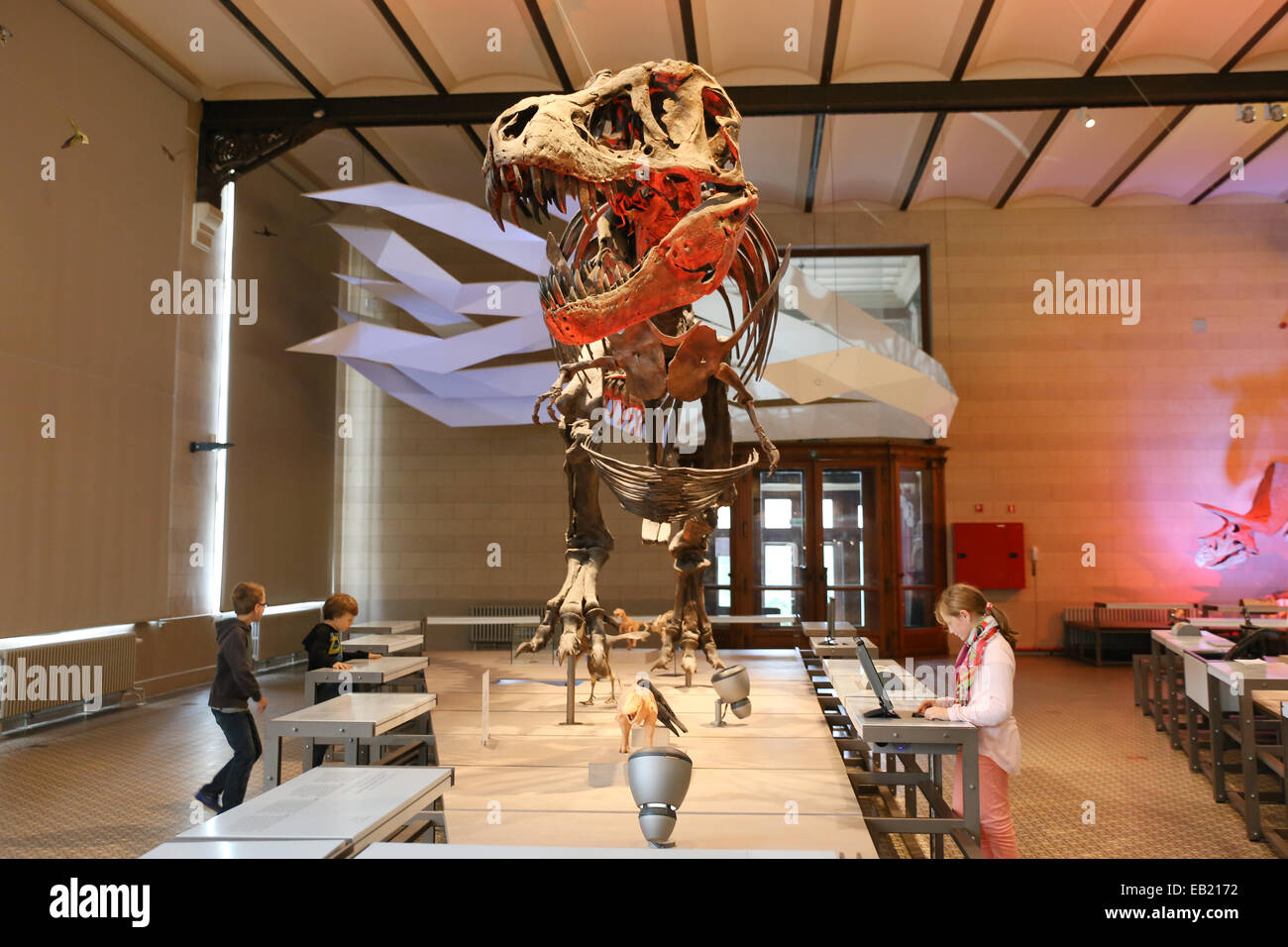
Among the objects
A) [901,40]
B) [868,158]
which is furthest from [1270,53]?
[868,158]

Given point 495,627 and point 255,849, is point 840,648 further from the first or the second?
point 495,627

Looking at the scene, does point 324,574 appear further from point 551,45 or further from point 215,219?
point 551,45

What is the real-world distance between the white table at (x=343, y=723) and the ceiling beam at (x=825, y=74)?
720 centimetres

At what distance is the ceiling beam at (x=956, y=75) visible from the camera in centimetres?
775

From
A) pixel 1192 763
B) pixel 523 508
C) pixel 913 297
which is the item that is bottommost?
pixel 1192 763

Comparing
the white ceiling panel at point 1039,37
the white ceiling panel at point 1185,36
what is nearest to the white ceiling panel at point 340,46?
the white ceiling panel at point 1039,37

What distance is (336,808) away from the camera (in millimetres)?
2020

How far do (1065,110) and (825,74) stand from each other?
9.25 feet

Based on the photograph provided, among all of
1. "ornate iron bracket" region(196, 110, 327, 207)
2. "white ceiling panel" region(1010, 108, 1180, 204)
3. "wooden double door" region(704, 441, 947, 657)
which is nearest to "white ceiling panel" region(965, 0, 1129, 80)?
"white ceiling panel" region(1010, 108, 1180, 204)

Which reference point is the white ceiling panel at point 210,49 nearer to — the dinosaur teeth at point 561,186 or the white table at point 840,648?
the dinosaur teeth at point 561,186
